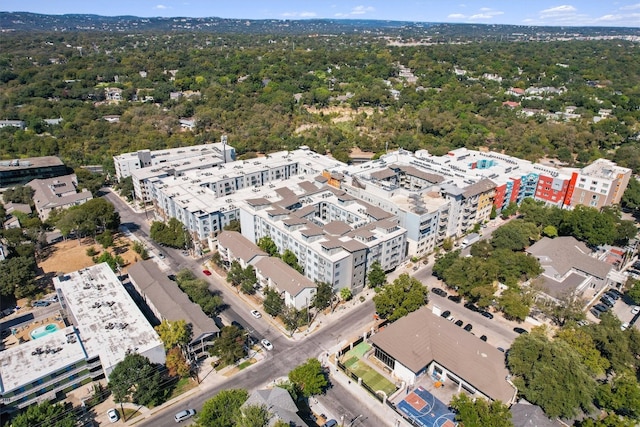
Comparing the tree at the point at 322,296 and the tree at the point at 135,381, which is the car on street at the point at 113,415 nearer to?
the tree at the point at 135,381

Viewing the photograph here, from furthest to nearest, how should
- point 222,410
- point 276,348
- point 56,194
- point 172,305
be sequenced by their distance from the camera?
point 56,194 < point 172,305 < point 276,348 < point 222,410

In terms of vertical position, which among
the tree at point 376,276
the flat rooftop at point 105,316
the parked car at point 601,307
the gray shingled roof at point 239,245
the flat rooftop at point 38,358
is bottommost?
the parked car at point 601,307

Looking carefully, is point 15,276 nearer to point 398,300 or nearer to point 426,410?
point 398,300

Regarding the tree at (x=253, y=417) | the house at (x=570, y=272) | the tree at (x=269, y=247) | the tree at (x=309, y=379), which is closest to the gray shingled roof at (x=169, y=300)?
the tree at (x=309, y=379)

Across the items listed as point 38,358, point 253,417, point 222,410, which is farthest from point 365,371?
point 38,358

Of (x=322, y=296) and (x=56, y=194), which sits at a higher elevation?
(x=322, y=296)

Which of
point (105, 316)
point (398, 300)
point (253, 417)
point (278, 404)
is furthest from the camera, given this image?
point (398, 300)

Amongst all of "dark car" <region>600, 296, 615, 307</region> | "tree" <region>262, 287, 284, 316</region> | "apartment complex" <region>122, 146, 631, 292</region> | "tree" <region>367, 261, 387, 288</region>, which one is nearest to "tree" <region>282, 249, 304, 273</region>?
"apartment complex" <region>122, 146, 631, 292</region>
